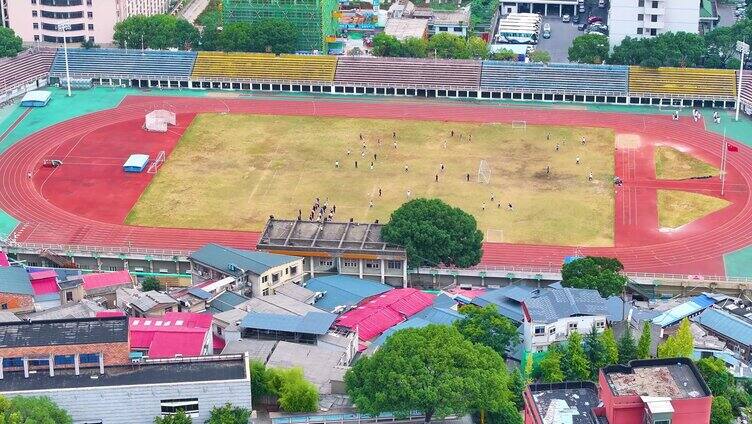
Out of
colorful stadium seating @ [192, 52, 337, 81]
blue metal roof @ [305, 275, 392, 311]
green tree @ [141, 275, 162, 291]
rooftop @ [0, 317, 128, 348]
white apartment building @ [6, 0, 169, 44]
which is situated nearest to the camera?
rooftop @ [0, 317, 128, 348]

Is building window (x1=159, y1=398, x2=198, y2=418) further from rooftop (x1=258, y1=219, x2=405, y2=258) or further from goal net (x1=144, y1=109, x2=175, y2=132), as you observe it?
goal net (x1=144, y1=109, x2=175, y2=132)

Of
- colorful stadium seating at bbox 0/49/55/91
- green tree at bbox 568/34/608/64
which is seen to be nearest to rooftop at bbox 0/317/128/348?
colorful stadium seating at bbox 0/49/55/91

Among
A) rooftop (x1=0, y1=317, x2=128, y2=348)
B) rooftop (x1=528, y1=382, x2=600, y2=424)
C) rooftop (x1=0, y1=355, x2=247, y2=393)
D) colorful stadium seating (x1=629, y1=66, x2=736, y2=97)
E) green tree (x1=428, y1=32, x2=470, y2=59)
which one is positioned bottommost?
rooftop (x1=0, y1=355, x2=247, y2=393)

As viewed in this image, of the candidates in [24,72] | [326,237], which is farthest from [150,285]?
[24,72]

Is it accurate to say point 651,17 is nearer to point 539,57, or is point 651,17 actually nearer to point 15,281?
point 539,57

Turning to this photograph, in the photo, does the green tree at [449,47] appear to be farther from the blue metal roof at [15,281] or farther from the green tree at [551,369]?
the green tree at [551,369]

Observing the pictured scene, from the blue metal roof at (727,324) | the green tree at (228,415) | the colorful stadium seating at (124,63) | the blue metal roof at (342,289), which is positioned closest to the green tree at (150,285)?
the blue metal roof at (342,289)

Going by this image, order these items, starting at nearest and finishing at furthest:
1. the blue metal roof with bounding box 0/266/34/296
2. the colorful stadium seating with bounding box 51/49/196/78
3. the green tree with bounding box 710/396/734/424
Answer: the green tree with bounding box 710/396/734/424
the blue metal roof with bounding box 0/266/34/296
the colorful stadium seating with bounding box 51/49/196/78
